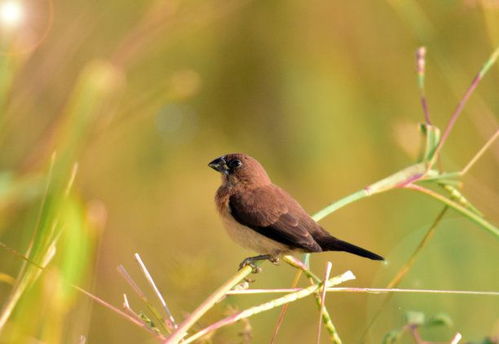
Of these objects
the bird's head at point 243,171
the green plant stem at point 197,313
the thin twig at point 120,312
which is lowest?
the thin twig at point 120,312

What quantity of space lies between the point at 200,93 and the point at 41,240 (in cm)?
355

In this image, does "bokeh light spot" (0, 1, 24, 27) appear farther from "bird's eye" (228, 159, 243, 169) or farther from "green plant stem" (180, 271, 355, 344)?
"bird's eye" (228, 159, 243, 169)

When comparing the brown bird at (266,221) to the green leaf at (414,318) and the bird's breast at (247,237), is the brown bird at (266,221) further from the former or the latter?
the green leaf at (414,318)

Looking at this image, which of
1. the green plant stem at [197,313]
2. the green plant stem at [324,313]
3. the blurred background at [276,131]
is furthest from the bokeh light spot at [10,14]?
the blurred background at [276,131]

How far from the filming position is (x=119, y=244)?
4.31 meters

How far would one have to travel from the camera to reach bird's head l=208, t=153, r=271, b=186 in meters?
2.88

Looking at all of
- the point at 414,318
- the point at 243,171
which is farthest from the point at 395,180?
the point at 243,171

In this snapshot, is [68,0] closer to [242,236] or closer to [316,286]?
[242,236]

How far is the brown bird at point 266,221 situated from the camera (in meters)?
2.52

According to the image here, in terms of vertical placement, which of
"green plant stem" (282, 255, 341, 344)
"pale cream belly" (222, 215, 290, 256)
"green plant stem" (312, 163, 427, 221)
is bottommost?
"pale cream belly" (222, 215, 290, 256)

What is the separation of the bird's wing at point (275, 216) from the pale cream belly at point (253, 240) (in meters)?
0.02

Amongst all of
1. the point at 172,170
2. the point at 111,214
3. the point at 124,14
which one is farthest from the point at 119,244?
the point at 124,14

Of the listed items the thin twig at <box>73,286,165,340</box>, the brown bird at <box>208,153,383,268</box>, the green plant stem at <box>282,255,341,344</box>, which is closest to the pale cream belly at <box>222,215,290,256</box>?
the brown bird at <box>208,153,383,268</box>

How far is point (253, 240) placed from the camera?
2.63 metres
